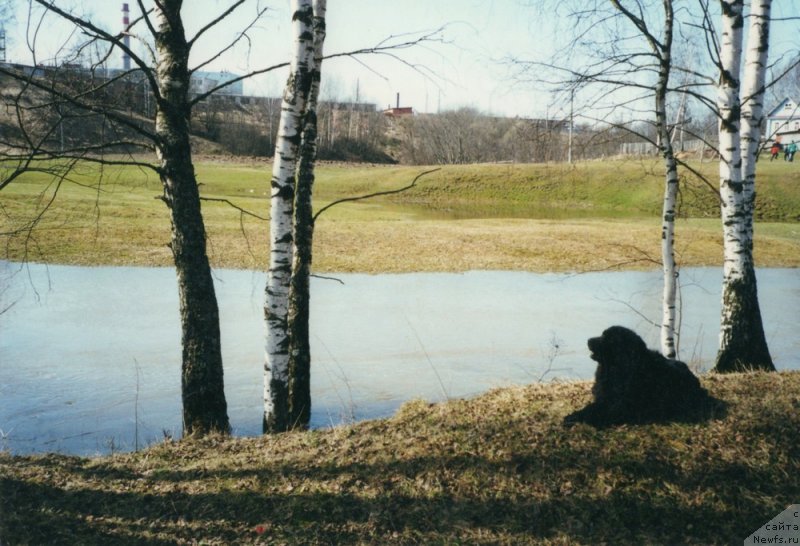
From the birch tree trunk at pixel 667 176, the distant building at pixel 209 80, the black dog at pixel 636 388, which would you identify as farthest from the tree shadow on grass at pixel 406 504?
the distant building at pixel 209 80

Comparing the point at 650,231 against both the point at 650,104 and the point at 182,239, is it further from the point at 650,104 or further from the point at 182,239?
the point at 182,239

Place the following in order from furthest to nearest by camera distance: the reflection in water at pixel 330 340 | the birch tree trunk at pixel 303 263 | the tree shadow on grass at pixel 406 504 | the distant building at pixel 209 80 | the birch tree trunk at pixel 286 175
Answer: the reflection in water at pixel 330 340 → the distant building at pixel 209 80 → the birch tree trunk at pixel 303 263 → the birch tree trunk at pixel 286 175 → the tree shadow on grass at pixel 406 504

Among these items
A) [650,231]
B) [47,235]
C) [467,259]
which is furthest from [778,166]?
[47,235]

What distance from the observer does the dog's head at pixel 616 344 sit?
243 inches

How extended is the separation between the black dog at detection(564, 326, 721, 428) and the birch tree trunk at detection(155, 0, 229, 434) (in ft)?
13.1

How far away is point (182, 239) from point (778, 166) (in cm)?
5429

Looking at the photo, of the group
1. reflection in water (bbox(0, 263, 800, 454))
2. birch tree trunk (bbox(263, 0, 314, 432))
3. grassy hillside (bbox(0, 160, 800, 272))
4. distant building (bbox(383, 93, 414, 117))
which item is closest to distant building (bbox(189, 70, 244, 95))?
birch tree trunk (bbox(263, 0, 314, 432))

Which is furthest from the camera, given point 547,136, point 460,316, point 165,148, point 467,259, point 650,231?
point 650,231

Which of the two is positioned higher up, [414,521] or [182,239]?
[182,239]

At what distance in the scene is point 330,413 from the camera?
946 centimetres

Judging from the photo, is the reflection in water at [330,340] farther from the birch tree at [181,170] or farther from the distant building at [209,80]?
the distant building at [209,80]

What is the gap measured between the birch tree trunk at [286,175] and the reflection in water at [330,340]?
165 cm

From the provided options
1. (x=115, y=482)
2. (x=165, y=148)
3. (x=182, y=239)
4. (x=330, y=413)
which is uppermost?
(x=165, y=148)

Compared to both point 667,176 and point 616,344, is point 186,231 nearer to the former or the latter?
point 616,344
